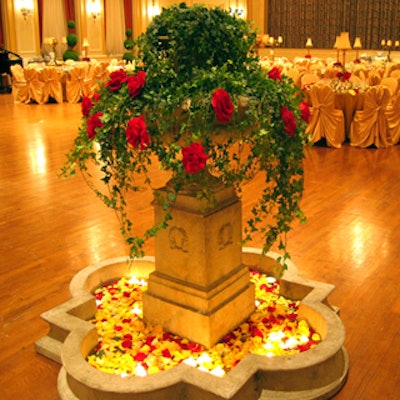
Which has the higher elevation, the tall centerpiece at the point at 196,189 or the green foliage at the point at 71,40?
the green foliage at the point at 71,40

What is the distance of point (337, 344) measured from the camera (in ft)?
7.99

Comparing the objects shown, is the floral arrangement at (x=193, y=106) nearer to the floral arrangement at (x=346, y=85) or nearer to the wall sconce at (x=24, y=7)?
the floral arrangement at (x=346, y=85)

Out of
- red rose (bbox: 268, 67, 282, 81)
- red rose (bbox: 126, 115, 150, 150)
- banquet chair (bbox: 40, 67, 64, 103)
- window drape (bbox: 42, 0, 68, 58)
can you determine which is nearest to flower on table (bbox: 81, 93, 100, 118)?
red rose (bbox: 126, 115, 150, 150)

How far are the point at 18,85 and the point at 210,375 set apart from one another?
1128cm

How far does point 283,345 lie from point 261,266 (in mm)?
840

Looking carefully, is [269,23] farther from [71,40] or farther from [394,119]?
[394,119]

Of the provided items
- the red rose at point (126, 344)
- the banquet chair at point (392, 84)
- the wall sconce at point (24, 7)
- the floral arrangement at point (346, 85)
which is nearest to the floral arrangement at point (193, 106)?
the red rose at point (126, 344)

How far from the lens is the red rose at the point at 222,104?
2.10 m

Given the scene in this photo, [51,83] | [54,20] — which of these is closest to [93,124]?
[51,83]

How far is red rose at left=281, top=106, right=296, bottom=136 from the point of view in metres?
2.37

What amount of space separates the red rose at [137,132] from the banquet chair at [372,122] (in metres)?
5.80

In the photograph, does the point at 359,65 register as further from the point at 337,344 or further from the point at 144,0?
the point at 337,344

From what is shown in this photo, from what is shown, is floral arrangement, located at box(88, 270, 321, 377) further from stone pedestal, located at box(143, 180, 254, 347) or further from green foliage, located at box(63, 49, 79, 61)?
green foliage, located at box(63, 49, 79, 61)

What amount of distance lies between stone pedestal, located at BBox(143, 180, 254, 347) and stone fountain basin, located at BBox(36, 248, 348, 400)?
0.34 meters
